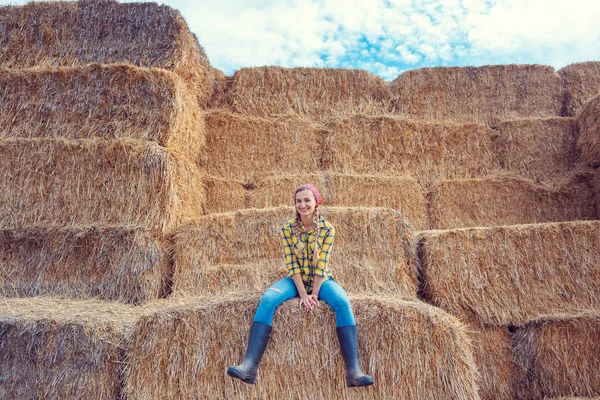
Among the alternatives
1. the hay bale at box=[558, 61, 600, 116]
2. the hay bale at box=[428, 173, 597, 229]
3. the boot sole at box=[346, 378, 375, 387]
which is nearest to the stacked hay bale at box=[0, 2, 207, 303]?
the boot sole at box=[346, 378, 375, 387]

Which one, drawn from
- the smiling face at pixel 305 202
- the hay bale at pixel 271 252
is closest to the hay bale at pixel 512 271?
the hay bale at pixel 271 252

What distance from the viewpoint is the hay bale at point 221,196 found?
5211mm

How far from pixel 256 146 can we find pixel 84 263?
2.47 meters

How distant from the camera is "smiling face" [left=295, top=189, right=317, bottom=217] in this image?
299cm

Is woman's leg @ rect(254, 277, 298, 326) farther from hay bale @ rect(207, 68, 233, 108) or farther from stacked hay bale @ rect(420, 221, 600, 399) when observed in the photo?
hay bale @ rect(207, 68, 233, 108)

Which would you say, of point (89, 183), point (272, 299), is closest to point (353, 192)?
point (272, 299)

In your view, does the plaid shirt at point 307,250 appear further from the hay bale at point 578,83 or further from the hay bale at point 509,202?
the hay bale at point 578,83

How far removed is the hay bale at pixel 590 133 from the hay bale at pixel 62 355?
17.8ft

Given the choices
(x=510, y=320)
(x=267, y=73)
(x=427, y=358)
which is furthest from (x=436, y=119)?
(x=427, y=358)

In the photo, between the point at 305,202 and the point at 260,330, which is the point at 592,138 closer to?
the point at 305,202

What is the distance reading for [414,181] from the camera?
5332mm

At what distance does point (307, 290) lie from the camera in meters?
3.12

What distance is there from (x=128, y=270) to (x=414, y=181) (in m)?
3.43

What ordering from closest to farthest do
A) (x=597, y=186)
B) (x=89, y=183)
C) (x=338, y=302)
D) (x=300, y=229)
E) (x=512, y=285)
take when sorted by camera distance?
(x=338, y=302) < (x=300, y=229) < (x=512, y=285) < (x=89, y=183) < (x=597, y=186)
